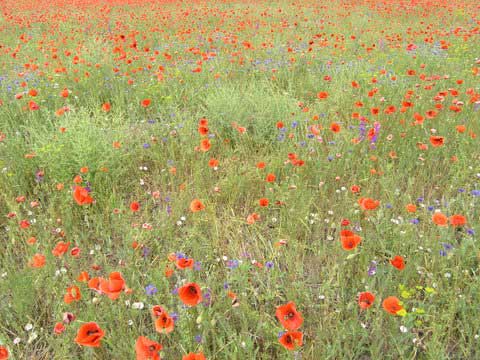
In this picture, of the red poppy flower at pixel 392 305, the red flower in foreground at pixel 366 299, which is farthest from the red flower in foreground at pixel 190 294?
the red poppy flower at pixel 392 305

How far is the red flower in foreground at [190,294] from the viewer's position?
1375 millimetres

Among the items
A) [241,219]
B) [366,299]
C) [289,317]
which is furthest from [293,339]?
[241,219]

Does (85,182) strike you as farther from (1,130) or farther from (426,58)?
(426,58)

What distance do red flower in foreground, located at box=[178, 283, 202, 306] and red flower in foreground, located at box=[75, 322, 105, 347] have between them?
302mm

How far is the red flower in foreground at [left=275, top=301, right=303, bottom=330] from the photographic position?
1331 mm

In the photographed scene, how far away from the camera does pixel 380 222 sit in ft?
7.77

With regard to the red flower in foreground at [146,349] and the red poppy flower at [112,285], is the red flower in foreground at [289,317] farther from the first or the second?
the red poppy flower at [112,285]

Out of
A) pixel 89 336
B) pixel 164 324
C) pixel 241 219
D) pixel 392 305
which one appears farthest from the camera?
pixel 241 219

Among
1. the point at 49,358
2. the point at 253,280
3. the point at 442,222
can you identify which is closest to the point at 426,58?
the point at 442,222

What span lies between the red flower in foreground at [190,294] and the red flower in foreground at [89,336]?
302mm

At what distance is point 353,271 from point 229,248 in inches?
30.1

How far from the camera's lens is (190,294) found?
4.62ft

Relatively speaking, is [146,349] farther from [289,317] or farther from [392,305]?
[392,305]

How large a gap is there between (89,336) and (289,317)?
0.72 metres
